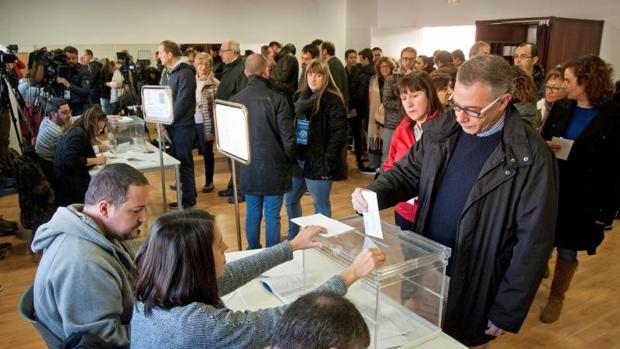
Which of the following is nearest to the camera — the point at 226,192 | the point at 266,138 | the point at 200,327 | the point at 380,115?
the point at 200,327

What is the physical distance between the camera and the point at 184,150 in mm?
4492

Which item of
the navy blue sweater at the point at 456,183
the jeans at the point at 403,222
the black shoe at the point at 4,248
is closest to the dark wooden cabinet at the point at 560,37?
the jeans at the point at 403,222

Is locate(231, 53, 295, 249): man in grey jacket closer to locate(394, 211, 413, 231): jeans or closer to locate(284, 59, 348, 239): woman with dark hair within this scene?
locate(284, 59, 348, 239): woman with dark hair

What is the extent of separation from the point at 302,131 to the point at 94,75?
5166 millimetres

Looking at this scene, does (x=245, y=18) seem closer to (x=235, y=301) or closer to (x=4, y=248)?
(x=4, y=248)

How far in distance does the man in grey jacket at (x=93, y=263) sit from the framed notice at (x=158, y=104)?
182 centimetres

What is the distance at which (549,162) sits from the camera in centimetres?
144

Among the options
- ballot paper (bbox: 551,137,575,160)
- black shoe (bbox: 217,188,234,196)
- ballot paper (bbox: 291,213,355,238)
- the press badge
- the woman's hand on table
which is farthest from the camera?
black shoe (bbox: 217,188,234,196)

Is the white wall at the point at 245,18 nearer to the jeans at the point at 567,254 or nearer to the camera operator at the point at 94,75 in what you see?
the camera operator at the point at 94,75

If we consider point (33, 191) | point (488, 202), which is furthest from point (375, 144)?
point (488, 202)

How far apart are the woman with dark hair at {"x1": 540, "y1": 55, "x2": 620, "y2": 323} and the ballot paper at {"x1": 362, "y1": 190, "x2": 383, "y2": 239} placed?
62.1 inches

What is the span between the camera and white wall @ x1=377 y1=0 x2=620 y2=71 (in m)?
6.20

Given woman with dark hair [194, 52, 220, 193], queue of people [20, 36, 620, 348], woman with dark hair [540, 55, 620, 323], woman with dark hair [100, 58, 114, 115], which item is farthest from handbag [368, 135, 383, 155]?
woman with dark hair [100, 58, 114, 115]

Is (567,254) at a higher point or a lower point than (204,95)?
lower
